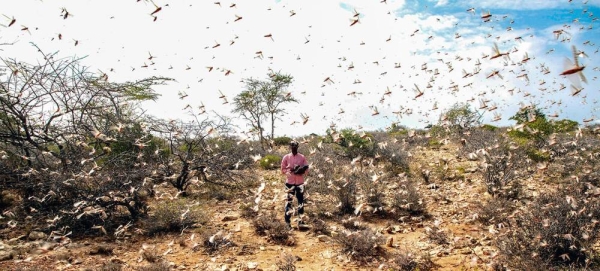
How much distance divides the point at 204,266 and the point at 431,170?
27.1ft

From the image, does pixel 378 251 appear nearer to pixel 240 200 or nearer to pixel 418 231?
pixel 418 231

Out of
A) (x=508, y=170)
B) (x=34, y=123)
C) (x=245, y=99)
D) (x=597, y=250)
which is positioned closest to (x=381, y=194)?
(x=508, y=170)

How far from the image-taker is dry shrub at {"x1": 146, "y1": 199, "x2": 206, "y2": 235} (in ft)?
23.2

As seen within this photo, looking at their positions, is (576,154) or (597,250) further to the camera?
(576,154)

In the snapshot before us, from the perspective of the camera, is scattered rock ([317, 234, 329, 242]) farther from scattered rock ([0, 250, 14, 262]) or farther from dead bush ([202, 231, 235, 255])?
scattered rock ([0, 250, 14, 262])

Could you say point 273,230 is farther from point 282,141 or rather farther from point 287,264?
point 282,141

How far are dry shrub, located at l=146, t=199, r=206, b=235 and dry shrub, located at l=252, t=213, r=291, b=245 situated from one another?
4.83ft

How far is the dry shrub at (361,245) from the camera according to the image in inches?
215

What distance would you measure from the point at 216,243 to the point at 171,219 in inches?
66.9

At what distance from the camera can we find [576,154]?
10.0 meters

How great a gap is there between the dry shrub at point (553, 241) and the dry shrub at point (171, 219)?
225 inches

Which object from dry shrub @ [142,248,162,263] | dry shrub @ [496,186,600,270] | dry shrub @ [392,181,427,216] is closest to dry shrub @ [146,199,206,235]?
dry shrub @ [142,248,162,263]

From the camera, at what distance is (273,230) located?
6.50m

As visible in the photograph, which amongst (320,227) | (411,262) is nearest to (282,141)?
(320,227)
